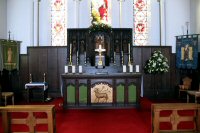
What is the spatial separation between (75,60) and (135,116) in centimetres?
456

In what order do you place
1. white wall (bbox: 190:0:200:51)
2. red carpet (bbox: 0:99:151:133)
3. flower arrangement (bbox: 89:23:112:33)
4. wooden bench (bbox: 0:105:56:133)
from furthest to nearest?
white wall (bbox: 190:0:200:51)
flower arrangement (bbox: 89:23:112:33)
red carpet (bbox: 0:99:151:133)
wooden bench (bbox: 0:105:56:133)

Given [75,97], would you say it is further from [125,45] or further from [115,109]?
[125,45]

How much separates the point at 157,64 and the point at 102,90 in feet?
9.65

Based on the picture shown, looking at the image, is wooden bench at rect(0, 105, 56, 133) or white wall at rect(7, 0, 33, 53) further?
white wall at rect(7, 0, 33, 53)

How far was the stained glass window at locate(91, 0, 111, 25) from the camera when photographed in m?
11.8

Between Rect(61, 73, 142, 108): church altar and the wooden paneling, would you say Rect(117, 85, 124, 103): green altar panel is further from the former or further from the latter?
the wooden paneling

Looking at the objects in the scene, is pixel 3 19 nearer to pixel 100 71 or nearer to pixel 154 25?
pixel 100 71

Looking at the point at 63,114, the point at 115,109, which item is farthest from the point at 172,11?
the point at 63,114

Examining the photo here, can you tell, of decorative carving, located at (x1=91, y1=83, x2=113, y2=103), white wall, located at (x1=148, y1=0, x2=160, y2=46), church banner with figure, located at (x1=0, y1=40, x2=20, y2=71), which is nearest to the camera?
decorative carving, located at (x1=91, y1=83, x2=113, y2=103)

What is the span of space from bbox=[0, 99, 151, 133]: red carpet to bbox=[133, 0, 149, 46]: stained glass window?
4.20 meters

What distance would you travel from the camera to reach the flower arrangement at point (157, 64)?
10.8 m

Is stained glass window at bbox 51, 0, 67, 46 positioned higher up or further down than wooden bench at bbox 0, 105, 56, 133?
higher up

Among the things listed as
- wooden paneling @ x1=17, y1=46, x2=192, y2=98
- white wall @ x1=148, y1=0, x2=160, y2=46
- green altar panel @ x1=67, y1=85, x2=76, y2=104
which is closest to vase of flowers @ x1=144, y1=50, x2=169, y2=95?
wooden paneling @ x1=17, y1=46, x2=192, y2=98

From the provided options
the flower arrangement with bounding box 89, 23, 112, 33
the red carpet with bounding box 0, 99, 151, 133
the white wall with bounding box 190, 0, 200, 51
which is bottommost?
the red carpet with bounding box 0, 99, 151, 133
